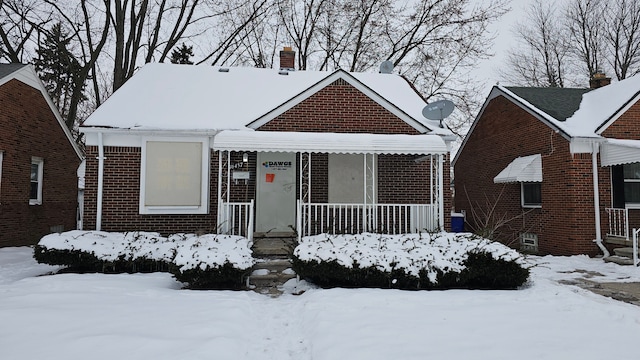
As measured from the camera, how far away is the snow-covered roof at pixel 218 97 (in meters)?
9.23

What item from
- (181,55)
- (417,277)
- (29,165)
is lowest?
(417,277)

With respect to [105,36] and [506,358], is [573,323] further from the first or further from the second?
[105,36]

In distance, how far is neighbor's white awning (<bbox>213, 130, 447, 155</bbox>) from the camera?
323 inches

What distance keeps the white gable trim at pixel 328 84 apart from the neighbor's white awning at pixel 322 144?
1.01 m

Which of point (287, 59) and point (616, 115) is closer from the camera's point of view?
point (616, 115)

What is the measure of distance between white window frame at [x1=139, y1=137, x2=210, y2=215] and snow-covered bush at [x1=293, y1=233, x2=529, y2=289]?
3.70m

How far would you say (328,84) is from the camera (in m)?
9.84

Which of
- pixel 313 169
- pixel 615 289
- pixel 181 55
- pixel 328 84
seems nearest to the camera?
pixel 615 289

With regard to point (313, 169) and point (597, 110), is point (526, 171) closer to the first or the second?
point (597, 110)

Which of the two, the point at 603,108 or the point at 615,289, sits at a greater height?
the point at 603,108

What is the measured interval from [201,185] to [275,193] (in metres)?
1.89

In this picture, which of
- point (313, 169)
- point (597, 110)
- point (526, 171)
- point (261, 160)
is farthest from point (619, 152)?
point (261, 160)

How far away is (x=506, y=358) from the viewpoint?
3586 millimetres

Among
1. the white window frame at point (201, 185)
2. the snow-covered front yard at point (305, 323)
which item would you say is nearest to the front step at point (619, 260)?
the snow-covered front yard at point (305, 323)
